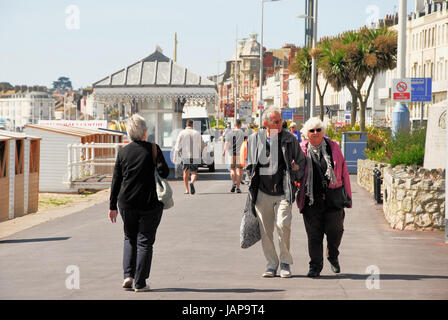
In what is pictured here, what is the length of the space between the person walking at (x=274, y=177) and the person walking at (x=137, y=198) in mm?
1089

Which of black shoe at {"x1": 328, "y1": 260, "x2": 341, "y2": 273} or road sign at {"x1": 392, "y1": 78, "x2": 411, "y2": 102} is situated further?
road sign at {"x1": 392, "y1": 78, "x2": 411, "y2": 102}

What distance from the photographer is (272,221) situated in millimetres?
9195

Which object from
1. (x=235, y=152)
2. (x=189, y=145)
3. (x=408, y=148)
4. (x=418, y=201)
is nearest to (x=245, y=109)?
(x=235, y=152)

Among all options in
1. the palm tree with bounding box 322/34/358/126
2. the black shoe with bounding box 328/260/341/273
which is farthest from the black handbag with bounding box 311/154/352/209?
the palm tree with bounding box 322/34/358/126

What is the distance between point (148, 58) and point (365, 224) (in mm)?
16602

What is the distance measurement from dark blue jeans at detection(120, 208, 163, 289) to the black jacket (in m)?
0.07

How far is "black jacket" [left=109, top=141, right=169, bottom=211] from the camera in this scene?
8367mm

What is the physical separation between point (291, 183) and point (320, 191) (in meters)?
0.39

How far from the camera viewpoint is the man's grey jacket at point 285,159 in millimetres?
8930

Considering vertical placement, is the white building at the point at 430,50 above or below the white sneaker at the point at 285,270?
above

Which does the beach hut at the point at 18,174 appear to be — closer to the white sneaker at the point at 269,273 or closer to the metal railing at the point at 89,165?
the metal railing at the point at 89,165

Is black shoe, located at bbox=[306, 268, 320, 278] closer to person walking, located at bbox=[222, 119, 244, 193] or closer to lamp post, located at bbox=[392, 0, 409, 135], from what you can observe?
person walking, located at bbox=[222, 119, 244, 193]

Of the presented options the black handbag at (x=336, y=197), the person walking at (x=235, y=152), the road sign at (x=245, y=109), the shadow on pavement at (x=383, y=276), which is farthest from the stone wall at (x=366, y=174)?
the road sign at (x=245, y=109)

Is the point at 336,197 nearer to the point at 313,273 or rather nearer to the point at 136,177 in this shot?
the point at 313,273
